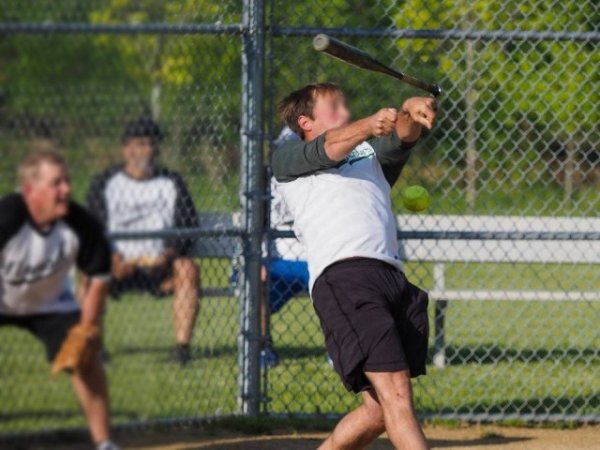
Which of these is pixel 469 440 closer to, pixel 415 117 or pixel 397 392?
pixel 397 392

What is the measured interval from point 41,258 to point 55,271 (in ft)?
0.21

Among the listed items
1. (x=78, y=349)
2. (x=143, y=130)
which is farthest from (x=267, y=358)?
(x=78, y=349)

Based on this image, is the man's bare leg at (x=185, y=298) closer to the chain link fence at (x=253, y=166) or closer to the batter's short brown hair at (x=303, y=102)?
the chain link fence at (x=253, y=166)

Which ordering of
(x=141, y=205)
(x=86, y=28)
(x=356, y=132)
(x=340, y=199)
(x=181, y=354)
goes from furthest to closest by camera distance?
(x=181, y=354) → (x=340, y=199) → (x=356, y=132) → (x=141, y=205) → (x=86, y=28)

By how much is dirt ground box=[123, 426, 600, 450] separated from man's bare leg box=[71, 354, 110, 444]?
5.66 ft

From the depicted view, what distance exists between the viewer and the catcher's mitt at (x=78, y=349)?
4742mm

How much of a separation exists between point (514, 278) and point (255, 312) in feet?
17.4

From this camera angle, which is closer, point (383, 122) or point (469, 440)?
point (383, 122)

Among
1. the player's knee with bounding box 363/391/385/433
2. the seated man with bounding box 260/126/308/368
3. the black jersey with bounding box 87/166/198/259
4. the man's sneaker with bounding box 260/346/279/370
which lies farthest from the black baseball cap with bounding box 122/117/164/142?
the man's sneaker with bounding box 260/346/279/370

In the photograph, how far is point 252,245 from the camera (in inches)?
279

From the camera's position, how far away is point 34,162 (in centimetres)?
480

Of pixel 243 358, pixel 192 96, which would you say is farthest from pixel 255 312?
pixel 192 96

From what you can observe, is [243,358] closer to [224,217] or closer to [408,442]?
[224,217]

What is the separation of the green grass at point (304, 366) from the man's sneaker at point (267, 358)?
91mm
